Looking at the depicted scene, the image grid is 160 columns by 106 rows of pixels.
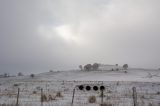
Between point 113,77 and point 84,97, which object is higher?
point 113,77

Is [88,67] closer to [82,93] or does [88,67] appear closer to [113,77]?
[113,77]

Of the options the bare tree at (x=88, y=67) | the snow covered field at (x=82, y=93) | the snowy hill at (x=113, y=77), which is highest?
the bare tree at (x=88, y=67)

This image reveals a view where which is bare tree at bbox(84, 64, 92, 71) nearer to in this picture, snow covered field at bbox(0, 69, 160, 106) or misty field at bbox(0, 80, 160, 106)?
snow covered field at bbox(0, 69, 160, 106)

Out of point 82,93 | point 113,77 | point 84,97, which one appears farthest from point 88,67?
point 84,97

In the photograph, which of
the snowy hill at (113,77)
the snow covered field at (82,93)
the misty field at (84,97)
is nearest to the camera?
the misty field at (84,97)

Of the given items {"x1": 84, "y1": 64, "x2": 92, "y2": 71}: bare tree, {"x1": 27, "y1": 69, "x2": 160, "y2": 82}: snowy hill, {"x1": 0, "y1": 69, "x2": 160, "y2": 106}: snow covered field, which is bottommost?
{"x1": 0, "y1": 69, "x2": 160, "y2": 106}: snow covered field

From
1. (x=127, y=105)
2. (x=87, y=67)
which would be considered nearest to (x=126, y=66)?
(x=87, y=67)

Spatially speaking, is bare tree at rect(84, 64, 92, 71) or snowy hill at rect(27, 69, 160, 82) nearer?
snowy hill at rect(27, 69, 160, 82)

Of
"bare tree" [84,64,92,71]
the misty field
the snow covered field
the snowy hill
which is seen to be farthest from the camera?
"bare tree" [84,64,92,71]

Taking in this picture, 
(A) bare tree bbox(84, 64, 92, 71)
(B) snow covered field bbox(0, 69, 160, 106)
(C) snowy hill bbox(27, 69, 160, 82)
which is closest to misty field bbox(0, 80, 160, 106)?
(B) snow covered field bbox(0, 69, 160, 106)

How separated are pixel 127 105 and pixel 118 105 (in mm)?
945

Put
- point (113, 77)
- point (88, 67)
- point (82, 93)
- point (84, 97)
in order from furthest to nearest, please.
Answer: point (88, 67), point (113, 77), point (82, 93), point (84, 97)

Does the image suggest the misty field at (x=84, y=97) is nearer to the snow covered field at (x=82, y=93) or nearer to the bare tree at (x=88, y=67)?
the snow covered field at (x=82, y=93)

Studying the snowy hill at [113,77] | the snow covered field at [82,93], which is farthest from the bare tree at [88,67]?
the snow covered field at [82,93]
